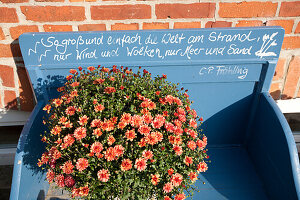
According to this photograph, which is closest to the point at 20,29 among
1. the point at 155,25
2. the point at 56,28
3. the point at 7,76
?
the point at 56,28

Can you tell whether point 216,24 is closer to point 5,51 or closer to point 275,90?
point 275,90

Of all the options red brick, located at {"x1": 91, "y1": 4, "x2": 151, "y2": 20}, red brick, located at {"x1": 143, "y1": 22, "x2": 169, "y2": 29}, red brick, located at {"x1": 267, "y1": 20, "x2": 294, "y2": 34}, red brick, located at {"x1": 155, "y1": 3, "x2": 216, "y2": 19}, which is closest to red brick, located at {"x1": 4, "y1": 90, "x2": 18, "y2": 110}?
red brick, located at {"x1": 91, "y1": 4, "x2": 151, "y2": 20}

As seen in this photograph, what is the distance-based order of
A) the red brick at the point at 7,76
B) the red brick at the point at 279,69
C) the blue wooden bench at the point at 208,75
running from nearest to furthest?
the blue wooden bench at the point at 208,75 → the red brick at the point at 7,76 → the red brick at the point at 279,69

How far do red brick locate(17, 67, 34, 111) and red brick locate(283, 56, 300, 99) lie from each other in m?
1.92

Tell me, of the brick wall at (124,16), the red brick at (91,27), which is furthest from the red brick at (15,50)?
the red brick at (91,27)

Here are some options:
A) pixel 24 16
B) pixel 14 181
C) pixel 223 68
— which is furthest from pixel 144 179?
pixel 24 16

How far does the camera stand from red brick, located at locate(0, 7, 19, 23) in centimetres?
148

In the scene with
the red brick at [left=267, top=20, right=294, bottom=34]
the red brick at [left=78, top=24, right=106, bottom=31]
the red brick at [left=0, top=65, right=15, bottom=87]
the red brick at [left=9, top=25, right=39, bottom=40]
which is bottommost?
the red brick at [left=0, top=65, right=15, bottom=87]

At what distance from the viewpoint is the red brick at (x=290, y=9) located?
5.16 feet

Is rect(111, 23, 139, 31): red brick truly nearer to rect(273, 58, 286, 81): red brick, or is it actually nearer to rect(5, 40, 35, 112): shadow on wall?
rect(5, 40, 35, 112): shadow on wall

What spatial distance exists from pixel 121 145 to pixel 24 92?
3.45 ft

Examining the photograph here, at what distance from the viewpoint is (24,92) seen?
5.77ft

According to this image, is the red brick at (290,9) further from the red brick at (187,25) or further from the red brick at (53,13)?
the red brick at (53,13)

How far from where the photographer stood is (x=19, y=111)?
1.86 meters
